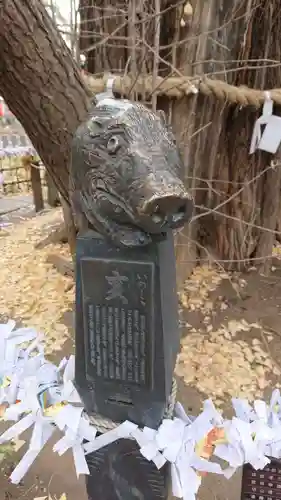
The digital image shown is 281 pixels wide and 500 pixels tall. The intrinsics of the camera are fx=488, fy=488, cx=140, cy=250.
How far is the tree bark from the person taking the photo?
63.4 inches

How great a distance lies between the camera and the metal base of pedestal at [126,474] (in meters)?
1.15

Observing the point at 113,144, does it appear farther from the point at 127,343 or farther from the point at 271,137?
the point at 271,137

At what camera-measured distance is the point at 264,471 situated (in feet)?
4.19

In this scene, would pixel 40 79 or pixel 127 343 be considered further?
pixel 40 79

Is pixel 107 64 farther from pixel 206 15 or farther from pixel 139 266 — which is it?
pixel 139 266

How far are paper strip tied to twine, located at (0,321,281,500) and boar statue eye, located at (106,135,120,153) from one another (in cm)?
58

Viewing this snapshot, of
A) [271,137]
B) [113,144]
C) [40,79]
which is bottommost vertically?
[271,137]

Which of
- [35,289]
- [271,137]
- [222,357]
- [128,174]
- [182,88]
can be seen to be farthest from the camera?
[35,289]

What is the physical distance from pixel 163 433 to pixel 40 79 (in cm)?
A: 126

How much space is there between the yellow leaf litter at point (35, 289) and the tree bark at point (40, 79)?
1069 mm

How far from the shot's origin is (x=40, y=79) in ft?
5.62

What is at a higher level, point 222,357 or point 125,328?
point 125,328

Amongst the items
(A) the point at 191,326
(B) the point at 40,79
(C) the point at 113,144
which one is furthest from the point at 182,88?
(C) the point at 113,144

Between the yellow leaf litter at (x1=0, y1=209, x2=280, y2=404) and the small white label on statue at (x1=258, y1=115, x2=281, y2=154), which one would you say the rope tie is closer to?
the small white label on statue at (x1=258, y1=115, x2=281, y2=154)
